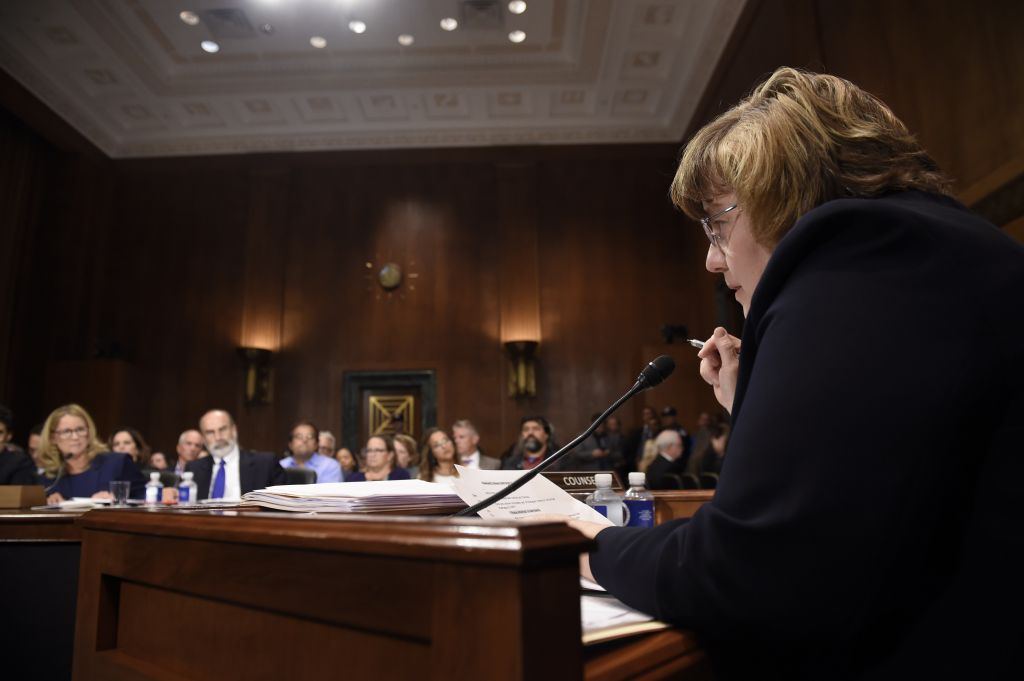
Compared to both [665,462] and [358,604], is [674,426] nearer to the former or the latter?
[665,462]

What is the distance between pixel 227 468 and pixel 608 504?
13.3 feet

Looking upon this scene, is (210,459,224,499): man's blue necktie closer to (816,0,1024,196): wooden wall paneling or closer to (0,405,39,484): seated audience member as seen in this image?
(0,405,39,484): seated audience member

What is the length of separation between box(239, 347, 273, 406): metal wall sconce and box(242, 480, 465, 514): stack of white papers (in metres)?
8.30

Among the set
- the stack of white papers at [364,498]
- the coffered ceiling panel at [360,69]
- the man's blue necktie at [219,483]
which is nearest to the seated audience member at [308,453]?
the man's blue necktie at [219,483]

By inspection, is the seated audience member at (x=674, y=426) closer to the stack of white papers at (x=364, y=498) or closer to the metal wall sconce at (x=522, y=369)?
the metal wall sconce at (x=522, y=369)

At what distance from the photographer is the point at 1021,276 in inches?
25.4

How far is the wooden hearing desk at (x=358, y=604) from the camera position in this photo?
48cm

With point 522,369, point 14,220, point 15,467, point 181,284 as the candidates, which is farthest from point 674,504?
point 14,220

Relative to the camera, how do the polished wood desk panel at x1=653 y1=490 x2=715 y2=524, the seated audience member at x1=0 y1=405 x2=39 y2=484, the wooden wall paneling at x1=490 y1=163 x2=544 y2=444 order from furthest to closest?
the wooden wall paneling at x1=490 y1=163 x2=544 y2=444 < the seated audience member at x1=0 y1=405 x2=39 y2=484 < the polished wood desk panel at x1=653 y1=490 x2=715 y2=524

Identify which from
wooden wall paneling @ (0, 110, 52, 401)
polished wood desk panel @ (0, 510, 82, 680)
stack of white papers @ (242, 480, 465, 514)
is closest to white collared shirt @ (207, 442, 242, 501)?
polished wood desk panel @ (0, 510, 82, 680)

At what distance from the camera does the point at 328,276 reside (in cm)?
967

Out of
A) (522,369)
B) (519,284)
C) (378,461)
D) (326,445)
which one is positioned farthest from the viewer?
(519,284)

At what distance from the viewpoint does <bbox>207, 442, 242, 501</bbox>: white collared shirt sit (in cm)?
481

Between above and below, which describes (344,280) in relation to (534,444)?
above
